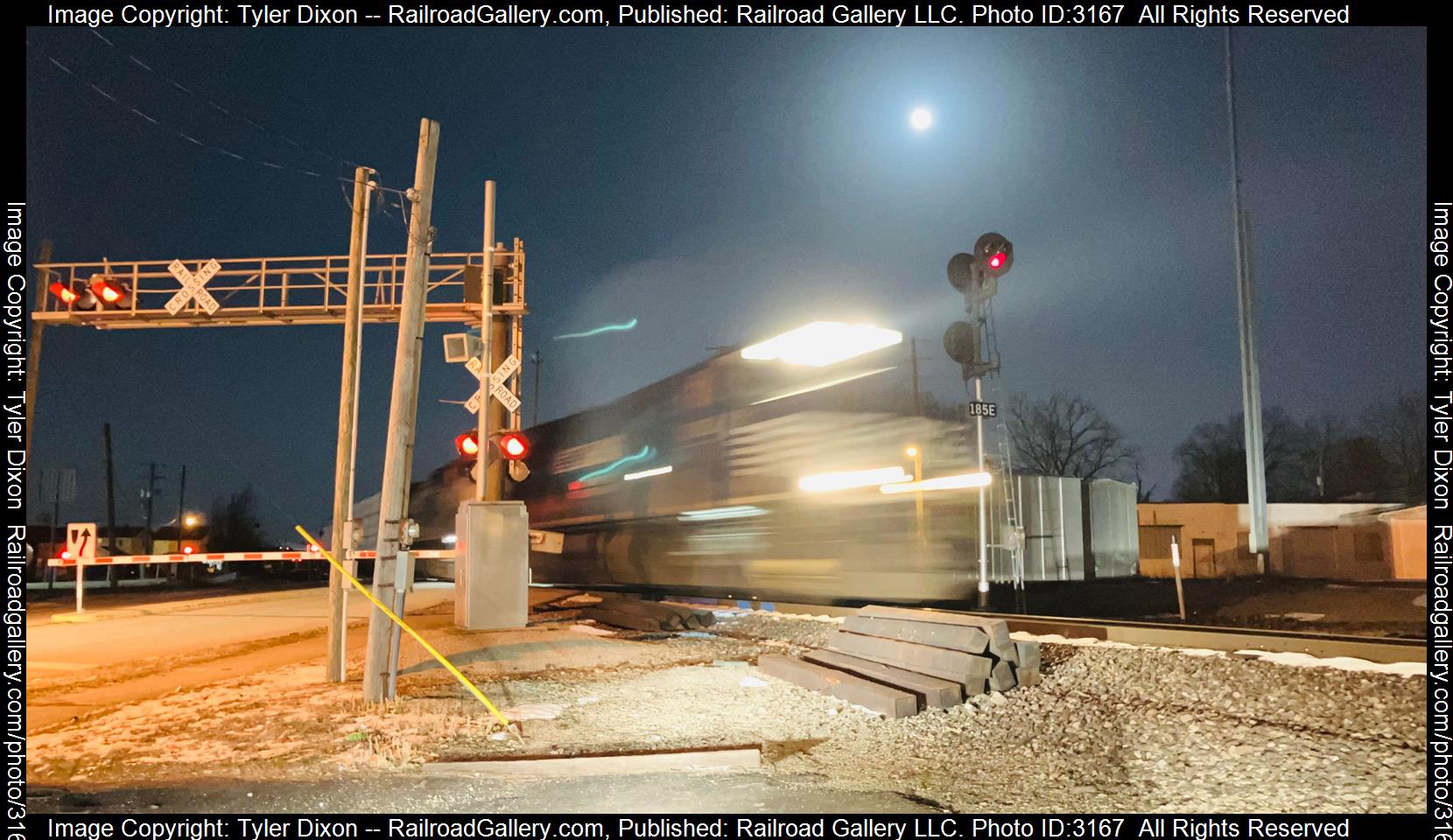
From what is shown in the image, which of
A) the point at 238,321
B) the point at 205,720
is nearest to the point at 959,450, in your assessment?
the point at 205,720

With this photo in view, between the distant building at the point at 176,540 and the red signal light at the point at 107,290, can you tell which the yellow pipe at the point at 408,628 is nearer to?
the red signal light at the point at 107,290

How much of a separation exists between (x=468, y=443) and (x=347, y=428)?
13.7 feet

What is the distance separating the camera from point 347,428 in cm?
1028

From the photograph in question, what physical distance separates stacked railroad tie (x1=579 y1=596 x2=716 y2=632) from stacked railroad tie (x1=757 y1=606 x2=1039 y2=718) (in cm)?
456

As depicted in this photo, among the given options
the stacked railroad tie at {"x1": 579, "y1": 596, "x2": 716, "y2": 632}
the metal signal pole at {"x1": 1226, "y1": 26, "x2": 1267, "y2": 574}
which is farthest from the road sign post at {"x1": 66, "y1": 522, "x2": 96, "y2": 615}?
the metal signal pole at {"x1": 1226, "y1": 26, "x2": 1267, "y2": 574}

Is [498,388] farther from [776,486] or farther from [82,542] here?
[82,542]

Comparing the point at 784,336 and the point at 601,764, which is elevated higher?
the point at 784,336

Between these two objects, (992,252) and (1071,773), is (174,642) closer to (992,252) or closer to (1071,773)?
(1071,773)

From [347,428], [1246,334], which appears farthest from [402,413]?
[1246,334]

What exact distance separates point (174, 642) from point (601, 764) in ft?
35.3

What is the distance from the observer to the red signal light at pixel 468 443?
14.4 m

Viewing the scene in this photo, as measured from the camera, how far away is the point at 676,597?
19.2 m

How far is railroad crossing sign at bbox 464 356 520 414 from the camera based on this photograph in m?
14.5
